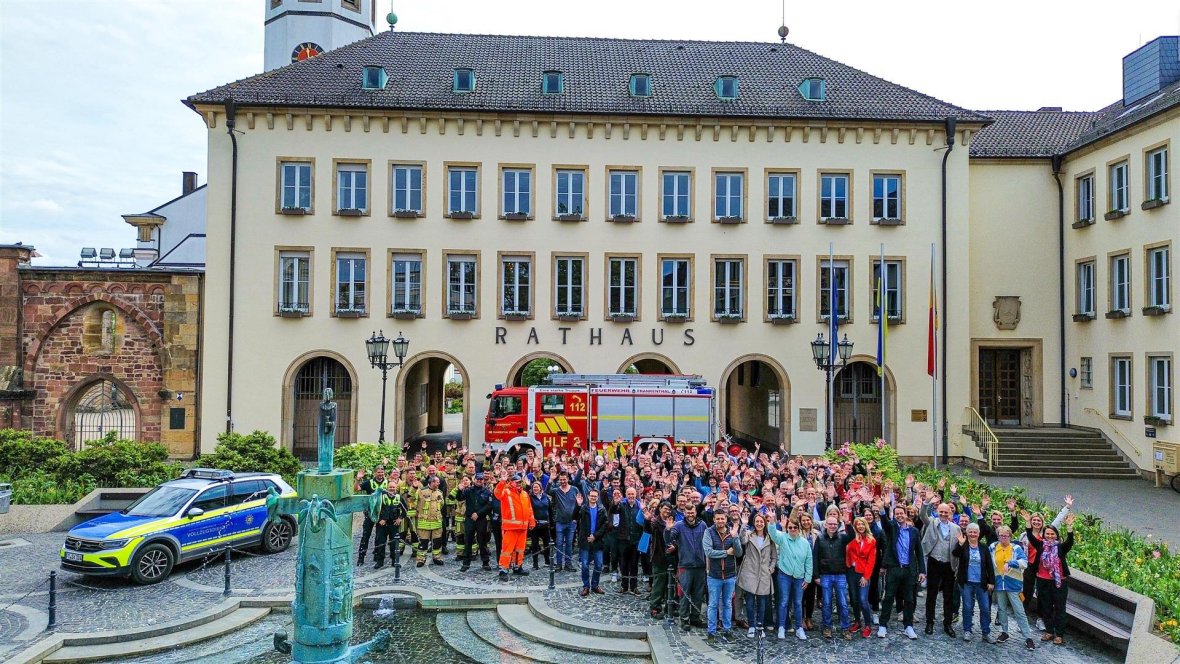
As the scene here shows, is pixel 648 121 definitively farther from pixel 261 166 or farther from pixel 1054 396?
pixel 1054 396

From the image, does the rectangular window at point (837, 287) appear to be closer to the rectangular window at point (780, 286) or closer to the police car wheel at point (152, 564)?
the rectangular window at point (780, 286)

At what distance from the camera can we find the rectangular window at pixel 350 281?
2508cm

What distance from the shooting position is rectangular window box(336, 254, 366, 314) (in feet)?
82.3

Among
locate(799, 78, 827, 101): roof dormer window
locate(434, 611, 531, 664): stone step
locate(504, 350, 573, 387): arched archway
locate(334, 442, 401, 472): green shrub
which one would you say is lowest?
locate(434, 611, 531, 664): stone step

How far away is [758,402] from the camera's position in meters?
30.4

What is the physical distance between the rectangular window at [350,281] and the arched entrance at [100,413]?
23.8ft

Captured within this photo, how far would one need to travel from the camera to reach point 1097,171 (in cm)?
2489

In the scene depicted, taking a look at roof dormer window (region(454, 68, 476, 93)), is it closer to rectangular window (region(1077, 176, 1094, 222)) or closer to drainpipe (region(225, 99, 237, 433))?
drainpipe (region(225, 99, 237, 433))

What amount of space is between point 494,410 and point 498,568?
34.9ft

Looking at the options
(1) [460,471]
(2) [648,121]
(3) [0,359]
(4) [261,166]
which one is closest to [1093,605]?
(1) [460,471]

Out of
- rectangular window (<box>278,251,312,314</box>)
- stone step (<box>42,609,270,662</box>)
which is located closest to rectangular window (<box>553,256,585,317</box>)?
rectangular window (<box>278,251,312,314</box>)

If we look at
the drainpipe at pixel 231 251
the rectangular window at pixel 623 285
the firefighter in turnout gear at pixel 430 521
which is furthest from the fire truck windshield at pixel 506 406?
the firefighter in turnout gear at pixel 430 521

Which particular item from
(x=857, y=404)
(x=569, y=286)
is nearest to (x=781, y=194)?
(x=857, y=404)

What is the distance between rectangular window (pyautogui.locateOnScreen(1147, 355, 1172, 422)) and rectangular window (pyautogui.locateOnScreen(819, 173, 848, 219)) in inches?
382
